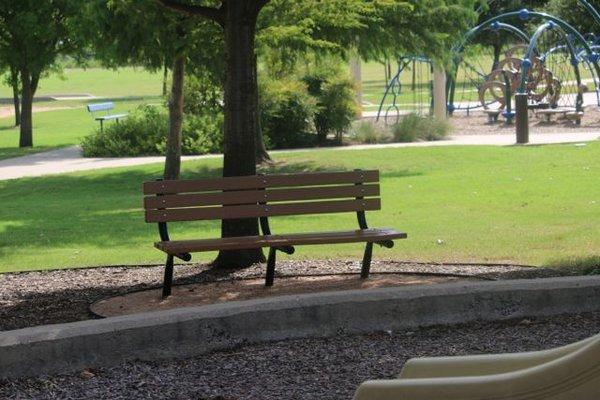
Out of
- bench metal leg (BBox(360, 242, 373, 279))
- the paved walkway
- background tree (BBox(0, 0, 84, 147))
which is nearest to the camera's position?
bench metal leg (BBox(360, 242, 373, 279))

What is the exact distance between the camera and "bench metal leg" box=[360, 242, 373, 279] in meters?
9.09

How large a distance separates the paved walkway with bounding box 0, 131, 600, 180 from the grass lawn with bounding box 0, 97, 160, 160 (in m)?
2.12

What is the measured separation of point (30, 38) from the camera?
31.3 metres

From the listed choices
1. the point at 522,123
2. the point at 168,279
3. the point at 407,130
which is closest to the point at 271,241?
the point at 168,279

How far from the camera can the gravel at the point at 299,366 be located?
235 inches

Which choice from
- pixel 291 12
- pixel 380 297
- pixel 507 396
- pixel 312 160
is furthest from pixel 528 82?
pixel 507 396

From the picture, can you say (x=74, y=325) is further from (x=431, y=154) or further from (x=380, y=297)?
(x=431, y=154)

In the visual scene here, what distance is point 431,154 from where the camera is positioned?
23281mm

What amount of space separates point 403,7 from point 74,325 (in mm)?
15306

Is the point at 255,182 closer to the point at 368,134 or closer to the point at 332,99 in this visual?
the point at 332,99

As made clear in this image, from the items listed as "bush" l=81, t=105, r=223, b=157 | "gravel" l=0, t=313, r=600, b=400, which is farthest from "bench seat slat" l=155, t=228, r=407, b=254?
"bush" l=81, t=105, r=223, b=157

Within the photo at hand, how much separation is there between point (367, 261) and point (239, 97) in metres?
1.75

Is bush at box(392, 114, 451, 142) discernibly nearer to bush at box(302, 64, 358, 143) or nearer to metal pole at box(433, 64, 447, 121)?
bush at box(302, 64, 358, 143)

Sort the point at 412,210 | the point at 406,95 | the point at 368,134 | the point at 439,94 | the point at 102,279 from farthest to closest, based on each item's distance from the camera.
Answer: the point at 406,95 < the point at 439,94 < the point at 368,134 < the point at 412,210 < the point at 102,279
